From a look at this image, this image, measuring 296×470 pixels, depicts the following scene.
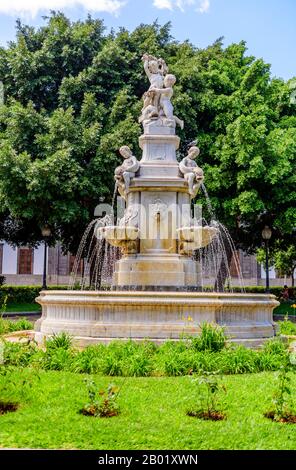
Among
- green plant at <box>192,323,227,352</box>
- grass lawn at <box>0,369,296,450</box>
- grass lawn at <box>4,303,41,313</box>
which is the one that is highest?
green plant at <box>192,323,227,352</box>

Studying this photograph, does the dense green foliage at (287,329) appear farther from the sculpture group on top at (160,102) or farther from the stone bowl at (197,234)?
the sculpture group on top at (160,102)

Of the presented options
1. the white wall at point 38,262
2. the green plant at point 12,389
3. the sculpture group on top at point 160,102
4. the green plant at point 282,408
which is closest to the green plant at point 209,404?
the green plant at point 282,408

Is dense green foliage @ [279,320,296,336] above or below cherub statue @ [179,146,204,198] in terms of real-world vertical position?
below

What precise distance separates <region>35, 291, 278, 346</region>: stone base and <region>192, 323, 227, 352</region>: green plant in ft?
2.08

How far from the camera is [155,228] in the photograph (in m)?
12.4

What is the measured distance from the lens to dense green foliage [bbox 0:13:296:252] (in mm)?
19859

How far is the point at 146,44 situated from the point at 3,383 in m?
19.3

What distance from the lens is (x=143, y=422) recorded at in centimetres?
521

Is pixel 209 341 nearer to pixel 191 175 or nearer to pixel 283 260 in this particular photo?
pixel 191 175

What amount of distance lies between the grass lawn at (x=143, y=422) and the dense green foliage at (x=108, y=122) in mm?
13461

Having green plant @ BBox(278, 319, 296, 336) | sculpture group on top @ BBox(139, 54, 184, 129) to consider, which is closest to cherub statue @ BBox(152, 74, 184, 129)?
sculpture group on top @ BBox(139, 54, 184, 129)

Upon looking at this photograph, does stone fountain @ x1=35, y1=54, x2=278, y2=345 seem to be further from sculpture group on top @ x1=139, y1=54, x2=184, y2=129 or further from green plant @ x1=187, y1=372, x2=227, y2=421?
green plant @ x1=187, y1=372, x2=227, y2=421

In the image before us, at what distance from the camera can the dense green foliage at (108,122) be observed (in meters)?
19.9

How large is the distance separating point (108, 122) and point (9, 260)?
22386 mm
